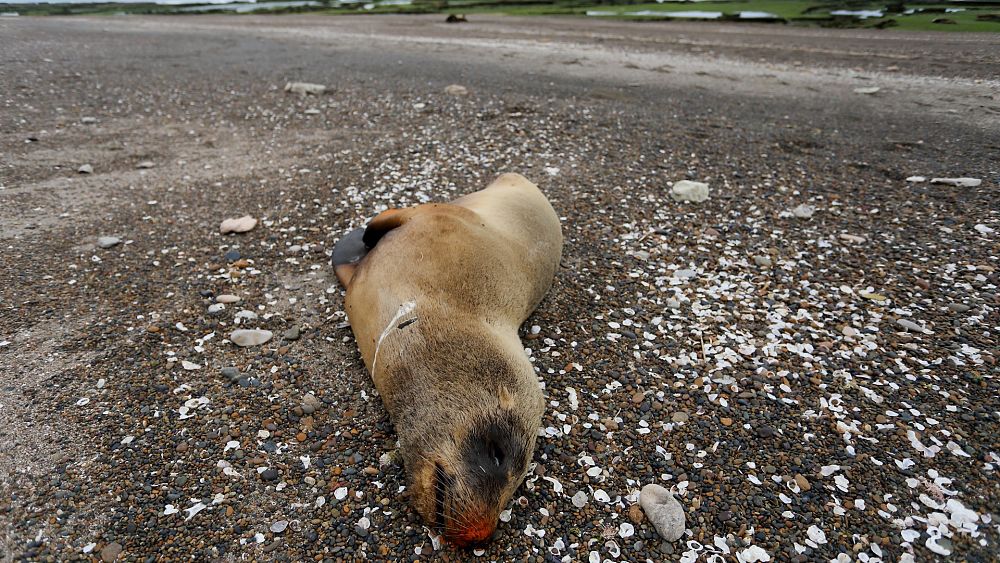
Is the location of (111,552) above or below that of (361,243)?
below

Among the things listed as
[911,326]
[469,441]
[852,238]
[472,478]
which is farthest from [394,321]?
[852,238]

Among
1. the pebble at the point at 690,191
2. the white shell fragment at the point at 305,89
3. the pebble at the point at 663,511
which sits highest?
the white shell fragment at the point at 305,89

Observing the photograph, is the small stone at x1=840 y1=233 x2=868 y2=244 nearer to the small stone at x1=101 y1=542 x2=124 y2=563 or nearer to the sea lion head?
the sea lion head

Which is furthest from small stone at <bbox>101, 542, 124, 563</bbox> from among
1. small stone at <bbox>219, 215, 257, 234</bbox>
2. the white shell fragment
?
the white shell fragment

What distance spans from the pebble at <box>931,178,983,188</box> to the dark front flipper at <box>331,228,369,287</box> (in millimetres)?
6799

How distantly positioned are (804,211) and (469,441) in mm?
5182

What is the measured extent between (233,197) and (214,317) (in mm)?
2474

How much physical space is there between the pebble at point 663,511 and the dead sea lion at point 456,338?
2.36ft

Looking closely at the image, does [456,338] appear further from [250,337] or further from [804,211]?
[804,211]

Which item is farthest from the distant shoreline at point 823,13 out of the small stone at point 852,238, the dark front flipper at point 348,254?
the dark front flipper at point 348,254

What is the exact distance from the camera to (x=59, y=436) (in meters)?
3.30

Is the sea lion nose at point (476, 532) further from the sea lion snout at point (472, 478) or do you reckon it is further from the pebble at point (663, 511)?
the pebble at point (663, 511)

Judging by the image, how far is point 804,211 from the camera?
20.2ft

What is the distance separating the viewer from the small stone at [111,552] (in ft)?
8.88
